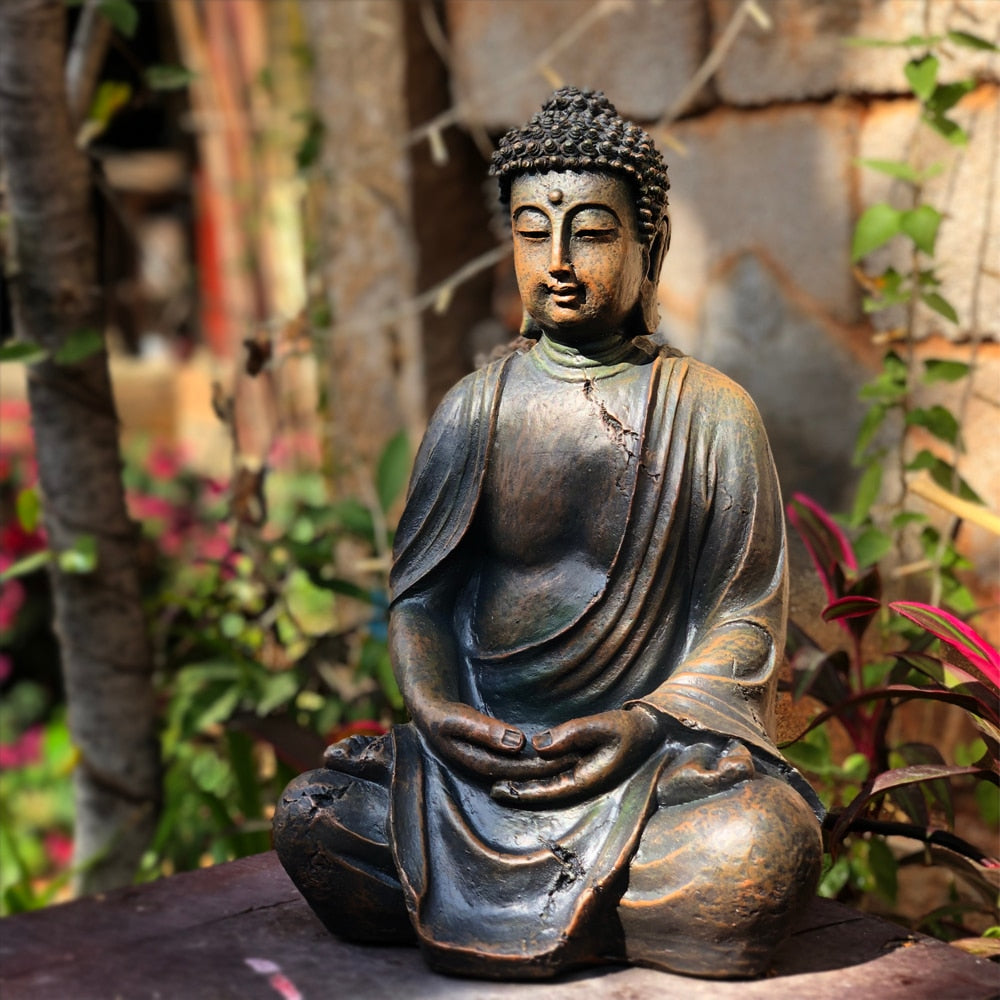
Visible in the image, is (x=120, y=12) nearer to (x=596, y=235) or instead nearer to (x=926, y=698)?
(x=596, y=235)

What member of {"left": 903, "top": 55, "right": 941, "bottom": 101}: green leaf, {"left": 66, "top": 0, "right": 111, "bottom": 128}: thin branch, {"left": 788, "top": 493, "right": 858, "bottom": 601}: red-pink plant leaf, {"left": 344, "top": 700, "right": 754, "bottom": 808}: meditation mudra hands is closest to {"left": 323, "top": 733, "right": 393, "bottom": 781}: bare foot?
→ {"left": 344, "top": 700, "right": 754, "bottom": 808}: meditation mudra hands

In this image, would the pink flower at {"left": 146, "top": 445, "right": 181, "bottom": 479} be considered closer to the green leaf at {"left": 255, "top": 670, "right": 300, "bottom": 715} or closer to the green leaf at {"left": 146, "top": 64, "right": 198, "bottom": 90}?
the green leaf at {"left": 255, "top": 670, "right": 300, "bottom": 715}

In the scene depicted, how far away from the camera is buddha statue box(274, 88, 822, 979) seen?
2.11m

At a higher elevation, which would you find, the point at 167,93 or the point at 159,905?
the point at 167,93

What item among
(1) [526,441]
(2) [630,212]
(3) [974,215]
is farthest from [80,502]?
(3) [974,215]

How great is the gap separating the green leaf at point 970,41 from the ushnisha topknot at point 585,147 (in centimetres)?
96

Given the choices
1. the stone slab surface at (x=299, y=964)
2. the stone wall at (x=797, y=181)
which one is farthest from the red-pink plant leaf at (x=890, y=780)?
the stone wall at (x=797, y=181)

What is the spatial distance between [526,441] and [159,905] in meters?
1.05

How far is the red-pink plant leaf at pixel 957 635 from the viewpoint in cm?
245

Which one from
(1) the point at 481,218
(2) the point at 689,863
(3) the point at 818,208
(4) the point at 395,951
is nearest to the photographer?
(2) the point at 689,863

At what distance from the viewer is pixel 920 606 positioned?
97.0 inches

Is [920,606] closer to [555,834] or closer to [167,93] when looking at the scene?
[555,834]

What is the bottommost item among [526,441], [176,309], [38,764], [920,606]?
[38,764]

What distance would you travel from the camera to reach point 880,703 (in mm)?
2896
